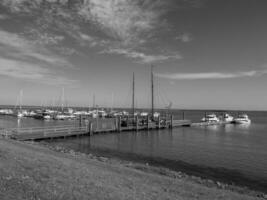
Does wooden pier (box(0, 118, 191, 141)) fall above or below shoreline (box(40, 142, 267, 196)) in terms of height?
above

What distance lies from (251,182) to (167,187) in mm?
11178

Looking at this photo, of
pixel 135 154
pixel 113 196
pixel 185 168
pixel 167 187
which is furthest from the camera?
pixel 135 154

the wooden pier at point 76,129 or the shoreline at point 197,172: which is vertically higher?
the wooden pier at point 76,129

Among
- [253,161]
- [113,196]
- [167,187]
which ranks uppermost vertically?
[113,196]

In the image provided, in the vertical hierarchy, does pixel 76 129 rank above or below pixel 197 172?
above

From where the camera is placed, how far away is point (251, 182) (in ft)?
64.0

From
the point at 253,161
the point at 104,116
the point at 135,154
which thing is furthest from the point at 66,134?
the point at 104,116

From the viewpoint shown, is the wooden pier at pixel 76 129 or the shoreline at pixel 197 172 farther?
the wooden pier at pixel 76 129

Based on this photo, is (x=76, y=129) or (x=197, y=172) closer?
(x=197, y=172)

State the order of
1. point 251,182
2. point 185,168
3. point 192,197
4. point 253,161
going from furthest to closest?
point 253,161
point 185,168
point 251,182
point 192,197

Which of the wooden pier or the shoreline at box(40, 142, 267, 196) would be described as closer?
the shoreline at box(40, 142, 267, 196)

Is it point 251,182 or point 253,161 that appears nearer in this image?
point 251,182

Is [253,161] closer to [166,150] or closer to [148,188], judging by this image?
[166,150]

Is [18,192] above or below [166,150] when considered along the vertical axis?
above
